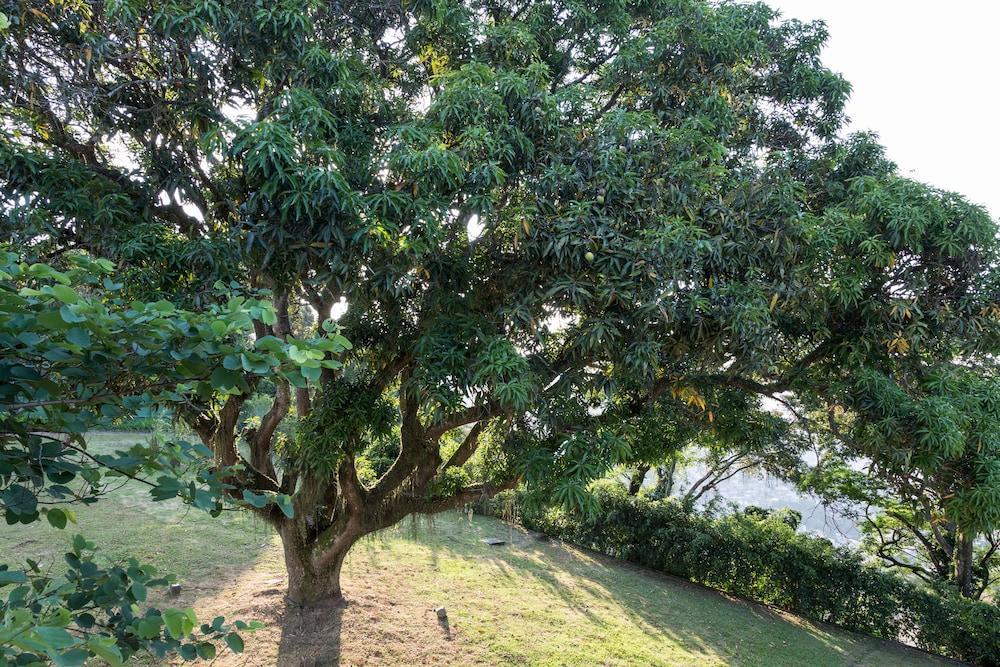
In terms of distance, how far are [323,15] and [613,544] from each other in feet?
A: 26.0

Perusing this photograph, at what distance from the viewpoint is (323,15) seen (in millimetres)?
3488

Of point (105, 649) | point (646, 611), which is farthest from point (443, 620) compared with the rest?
point (105, 649)

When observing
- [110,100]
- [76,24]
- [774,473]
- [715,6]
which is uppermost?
[715,6]

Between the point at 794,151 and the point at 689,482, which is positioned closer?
the point at 794,151

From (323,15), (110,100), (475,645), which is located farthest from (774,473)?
(110,100)

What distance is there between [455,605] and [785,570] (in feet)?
14.3

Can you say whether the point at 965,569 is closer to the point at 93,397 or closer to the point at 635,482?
the point at 635,482

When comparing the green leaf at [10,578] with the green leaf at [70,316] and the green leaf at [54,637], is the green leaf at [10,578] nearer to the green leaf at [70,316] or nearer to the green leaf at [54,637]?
the green leaf at [54,637]

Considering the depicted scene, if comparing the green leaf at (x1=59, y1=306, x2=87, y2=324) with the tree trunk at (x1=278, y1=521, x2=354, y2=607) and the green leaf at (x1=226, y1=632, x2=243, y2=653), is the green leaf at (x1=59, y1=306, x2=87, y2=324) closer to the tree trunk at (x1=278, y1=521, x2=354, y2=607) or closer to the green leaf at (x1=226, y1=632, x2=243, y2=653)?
the green leaf at (x1=226, y1=632, x2=243, y2=653)

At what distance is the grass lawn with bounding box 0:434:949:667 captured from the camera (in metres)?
4.89

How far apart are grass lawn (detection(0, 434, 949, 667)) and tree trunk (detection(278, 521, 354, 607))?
13 centimetres

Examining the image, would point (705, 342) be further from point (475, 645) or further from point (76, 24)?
point (76, 24)

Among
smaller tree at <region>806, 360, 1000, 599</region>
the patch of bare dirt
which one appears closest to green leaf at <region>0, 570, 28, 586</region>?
smaller tree at <region>806, 360, 1000, 599</region>

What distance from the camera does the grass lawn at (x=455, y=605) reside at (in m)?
4.89
